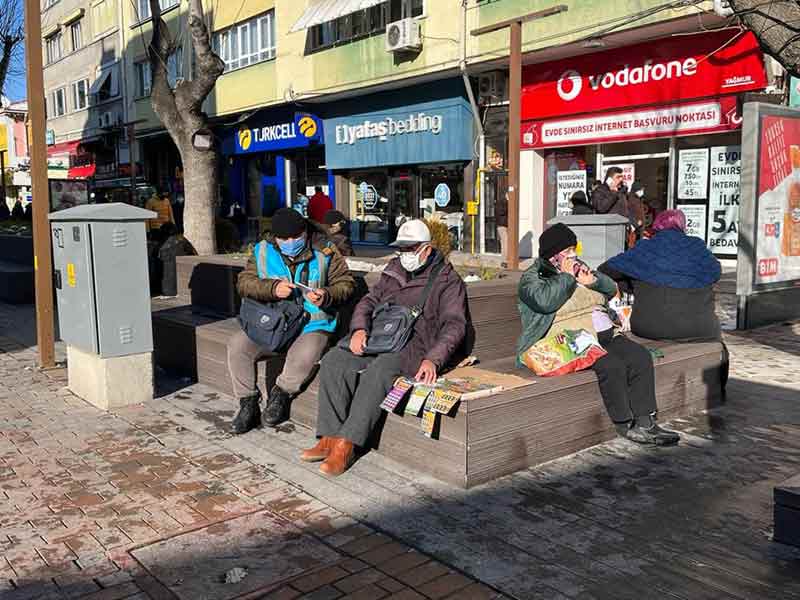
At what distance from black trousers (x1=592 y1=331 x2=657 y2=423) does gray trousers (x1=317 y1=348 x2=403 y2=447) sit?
1295 mm

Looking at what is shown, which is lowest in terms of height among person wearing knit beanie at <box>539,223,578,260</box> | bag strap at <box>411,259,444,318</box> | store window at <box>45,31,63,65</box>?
bag strap at <box>411,259,444,318</box>

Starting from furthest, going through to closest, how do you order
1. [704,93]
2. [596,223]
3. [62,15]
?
[62,15]
[704,93]
[596,223]

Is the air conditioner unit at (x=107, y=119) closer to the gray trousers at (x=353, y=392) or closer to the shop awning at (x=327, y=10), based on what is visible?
the shop awning at (x=327, y=10)

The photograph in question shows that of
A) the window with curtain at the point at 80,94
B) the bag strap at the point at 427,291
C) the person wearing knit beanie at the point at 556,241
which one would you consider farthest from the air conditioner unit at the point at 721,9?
the window with curtain at the point at 80,94

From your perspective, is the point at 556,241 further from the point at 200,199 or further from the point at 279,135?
the point at 279,135

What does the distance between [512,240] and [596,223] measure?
187 cm

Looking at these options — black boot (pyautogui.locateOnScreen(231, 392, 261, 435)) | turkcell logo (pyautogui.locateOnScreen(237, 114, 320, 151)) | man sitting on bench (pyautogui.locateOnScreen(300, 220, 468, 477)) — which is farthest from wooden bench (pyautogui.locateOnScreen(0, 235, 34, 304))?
turkcell logo (pyautogui.locateOnScreen(237, 114, 320, 151))

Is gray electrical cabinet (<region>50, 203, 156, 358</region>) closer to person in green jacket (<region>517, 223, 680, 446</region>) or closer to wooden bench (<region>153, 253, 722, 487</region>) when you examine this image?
wooden bench (<region>153, 253, 722, 487</region>)

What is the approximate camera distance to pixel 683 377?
561 cm

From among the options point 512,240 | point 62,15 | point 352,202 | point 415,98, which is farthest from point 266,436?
point 62,15

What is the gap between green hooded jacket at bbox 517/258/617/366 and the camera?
4941mm

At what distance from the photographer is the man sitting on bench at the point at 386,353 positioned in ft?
15.2

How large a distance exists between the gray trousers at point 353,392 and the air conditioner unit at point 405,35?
14.5 metres

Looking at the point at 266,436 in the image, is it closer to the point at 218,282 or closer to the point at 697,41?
the point at 218,282
